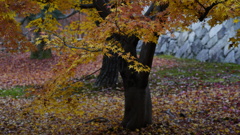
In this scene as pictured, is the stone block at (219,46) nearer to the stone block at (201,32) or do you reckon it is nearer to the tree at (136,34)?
the stone block at (201,32)

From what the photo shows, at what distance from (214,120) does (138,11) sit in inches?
116

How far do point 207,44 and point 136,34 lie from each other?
1054 centimetres

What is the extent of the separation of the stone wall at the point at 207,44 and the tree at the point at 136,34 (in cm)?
703

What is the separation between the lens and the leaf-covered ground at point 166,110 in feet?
17.4

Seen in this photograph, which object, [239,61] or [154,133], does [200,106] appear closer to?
[154,133]

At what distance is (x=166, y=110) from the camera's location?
6.39 metres

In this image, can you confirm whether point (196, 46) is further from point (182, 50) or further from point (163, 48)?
point (163, 48)

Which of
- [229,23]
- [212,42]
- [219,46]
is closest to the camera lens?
[229,23]

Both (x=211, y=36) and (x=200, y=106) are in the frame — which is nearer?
(x=200, y=106)

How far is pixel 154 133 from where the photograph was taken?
502cm

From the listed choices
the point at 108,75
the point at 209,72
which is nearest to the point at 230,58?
the point at 209,72

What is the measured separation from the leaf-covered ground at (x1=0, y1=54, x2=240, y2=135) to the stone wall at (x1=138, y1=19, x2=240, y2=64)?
74.7 inches

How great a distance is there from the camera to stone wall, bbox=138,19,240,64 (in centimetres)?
1255

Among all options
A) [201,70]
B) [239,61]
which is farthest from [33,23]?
[239,61]
